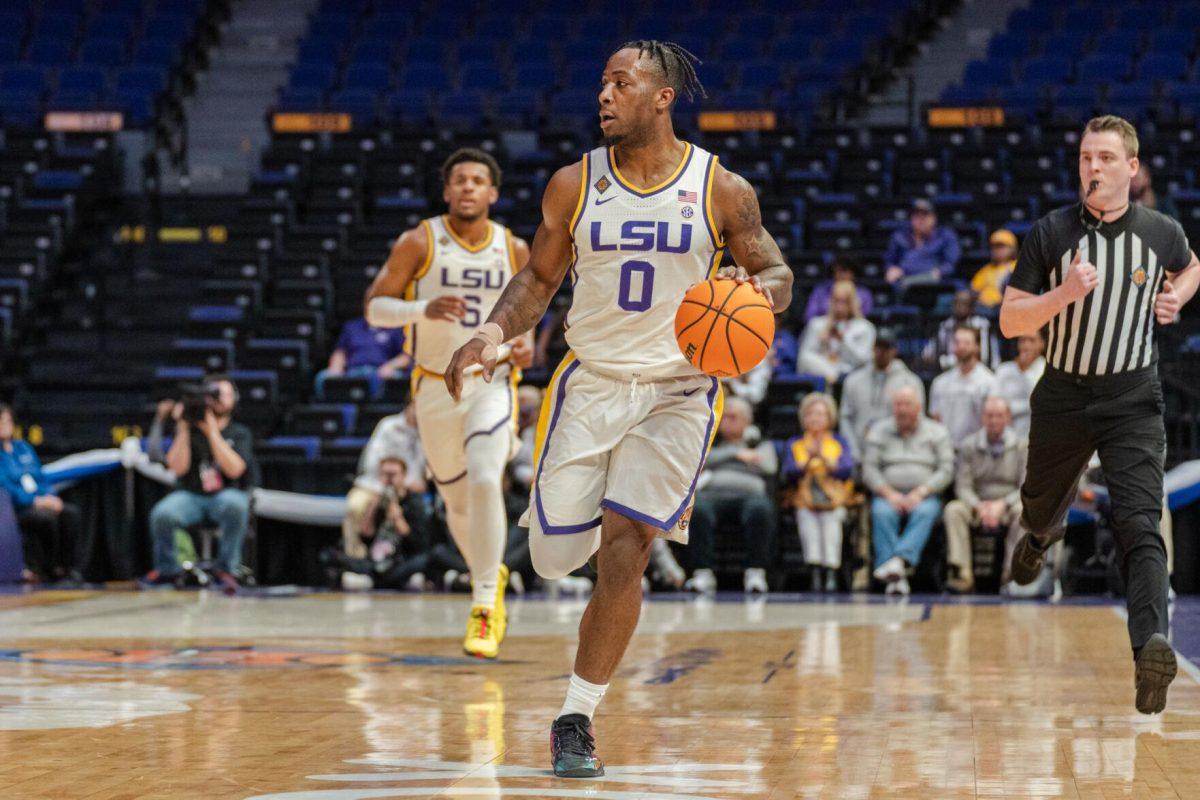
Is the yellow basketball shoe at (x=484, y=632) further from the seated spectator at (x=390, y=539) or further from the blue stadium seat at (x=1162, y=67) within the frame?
the blue stadium seat at (x=1162, y=67)

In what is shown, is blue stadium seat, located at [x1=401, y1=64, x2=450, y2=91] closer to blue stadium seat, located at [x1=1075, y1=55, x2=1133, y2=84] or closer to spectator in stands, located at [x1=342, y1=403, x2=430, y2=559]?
blue stadium seat, located at [x1=1075, y1=55, x2=1133, y2=84]

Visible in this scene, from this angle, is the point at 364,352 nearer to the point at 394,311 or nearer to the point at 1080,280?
the point at 394,311

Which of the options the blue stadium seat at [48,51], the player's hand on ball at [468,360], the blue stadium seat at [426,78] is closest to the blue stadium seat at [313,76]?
the blue stadium seat at [426,78]

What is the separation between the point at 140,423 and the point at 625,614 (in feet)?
36.2

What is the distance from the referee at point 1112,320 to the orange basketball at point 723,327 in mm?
1221

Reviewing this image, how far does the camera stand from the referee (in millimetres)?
5469

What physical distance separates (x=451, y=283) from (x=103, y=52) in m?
16.2

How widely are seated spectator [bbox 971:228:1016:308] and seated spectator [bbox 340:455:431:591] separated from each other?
4706 mm

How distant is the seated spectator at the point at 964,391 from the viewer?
1229 cm

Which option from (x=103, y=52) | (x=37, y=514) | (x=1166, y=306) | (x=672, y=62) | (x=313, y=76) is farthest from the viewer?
(x=103, y=52)

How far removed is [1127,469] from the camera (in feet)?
18.0

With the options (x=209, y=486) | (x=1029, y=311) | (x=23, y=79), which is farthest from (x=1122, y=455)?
(x=23, y=79)

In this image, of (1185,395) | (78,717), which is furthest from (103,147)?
(78,717)

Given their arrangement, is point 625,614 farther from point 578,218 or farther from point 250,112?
point 250,112
